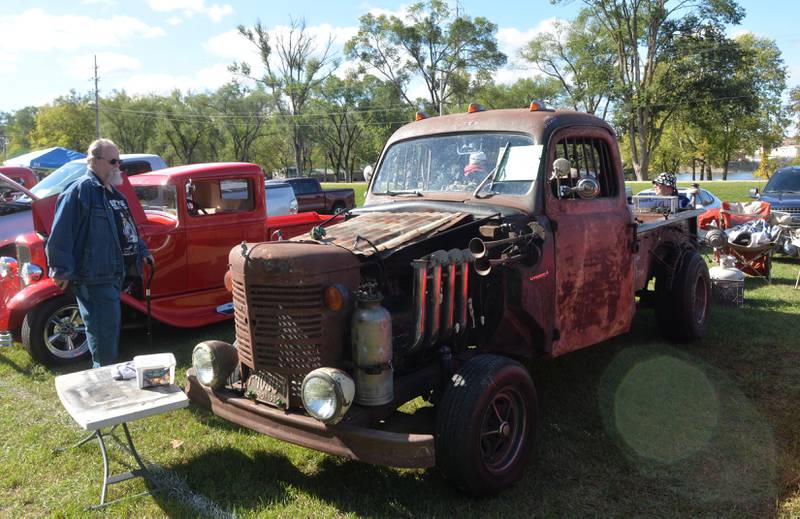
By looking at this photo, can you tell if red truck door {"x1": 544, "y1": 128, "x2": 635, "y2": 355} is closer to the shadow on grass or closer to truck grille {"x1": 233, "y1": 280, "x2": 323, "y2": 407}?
the shadow on grass

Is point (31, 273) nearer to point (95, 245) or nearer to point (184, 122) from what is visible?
point (95, 245)

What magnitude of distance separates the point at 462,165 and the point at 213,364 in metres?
2.24

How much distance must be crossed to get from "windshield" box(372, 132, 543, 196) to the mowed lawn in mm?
1789

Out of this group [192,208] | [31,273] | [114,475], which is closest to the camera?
[114,475]

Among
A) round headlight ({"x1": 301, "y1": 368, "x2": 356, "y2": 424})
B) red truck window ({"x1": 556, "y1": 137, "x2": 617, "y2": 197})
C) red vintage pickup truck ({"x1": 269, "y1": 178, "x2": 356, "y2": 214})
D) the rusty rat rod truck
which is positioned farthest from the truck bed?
red vintage pickup truck ({"x1": 269, "y1": 178, "x2": 356, "y2": 214})

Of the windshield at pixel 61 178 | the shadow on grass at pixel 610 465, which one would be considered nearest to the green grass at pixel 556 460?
the shadow on grass at pixel 610 465

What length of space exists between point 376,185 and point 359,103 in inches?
1937

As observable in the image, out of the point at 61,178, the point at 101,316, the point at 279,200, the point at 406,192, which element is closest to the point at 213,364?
the point at 101,316

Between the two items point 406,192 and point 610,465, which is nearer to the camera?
point 610,465

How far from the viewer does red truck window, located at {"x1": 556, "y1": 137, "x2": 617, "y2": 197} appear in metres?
4.46

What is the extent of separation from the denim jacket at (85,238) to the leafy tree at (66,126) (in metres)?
58.3

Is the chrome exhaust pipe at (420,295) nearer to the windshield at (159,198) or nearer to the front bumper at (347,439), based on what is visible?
the front bumper at (347,439)

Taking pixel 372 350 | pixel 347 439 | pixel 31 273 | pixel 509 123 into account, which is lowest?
pixel 347 439

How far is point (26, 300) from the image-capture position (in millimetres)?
5820
